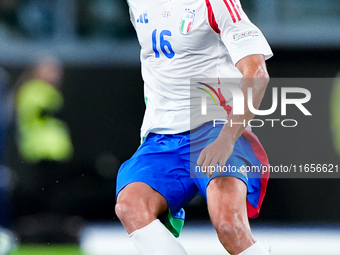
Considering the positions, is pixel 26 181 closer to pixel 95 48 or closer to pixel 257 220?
pixel 95 48

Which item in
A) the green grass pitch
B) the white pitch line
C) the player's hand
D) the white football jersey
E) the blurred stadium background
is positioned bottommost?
the white pitch line

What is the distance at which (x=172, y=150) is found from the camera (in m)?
2.36

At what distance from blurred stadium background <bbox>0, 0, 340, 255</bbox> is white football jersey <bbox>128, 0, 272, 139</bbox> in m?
2.75

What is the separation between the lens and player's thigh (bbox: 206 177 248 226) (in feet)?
6.81

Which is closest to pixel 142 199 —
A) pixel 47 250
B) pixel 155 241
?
pixel 155 241

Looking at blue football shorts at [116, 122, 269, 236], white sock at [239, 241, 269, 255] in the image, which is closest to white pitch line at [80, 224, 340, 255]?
blue football shorts at [116, 122, 269, 236]

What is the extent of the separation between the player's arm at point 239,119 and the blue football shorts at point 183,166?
23 cm

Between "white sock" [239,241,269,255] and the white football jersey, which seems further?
the white football jersey

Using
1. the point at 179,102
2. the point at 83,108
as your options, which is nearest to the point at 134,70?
the point at 83,108

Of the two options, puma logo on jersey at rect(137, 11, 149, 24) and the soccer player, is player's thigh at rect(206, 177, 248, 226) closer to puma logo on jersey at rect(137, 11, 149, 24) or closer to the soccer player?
the soccer player

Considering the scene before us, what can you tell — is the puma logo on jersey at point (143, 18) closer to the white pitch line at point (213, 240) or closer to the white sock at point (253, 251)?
the white sock at point (253, 251)

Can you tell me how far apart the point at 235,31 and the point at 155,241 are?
89 cm

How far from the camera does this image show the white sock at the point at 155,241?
2.10m

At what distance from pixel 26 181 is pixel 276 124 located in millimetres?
2444
